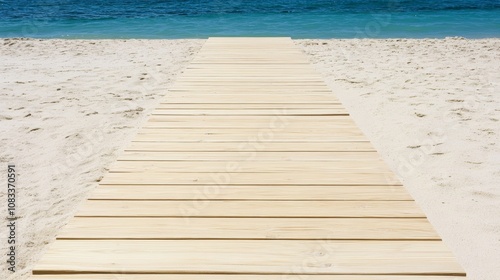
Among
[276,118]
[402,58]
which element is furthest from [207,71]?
[402,58]

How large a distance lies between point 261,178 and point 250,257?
0.78 m

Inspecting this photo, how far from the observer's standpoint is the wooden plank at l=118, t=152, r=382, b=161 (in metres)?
2.75

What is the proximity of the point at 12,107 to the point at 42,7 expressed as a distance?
17.8 meters

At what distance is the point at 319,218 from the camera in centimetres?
205

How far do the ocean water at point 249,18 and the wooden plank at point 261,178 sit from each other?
11.9m

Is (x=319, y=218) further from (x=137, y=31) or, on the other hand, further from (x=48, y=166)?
(x=137, y=31)

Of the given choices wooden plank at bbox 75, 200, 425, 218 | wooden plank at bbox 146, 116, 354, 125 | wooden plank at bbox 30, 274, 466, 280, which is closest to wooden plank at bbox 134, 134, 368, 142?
wooden plank at bbox 146, 116, 354, 125

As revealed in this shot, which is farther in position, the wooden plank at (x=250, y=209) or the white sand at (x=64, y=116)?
the white sand at (x=64, y=116)

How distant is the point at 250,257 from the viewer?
1763 mm

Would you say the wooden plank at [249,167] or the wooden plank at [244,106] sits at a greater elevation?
the wooden plank at [249,167]

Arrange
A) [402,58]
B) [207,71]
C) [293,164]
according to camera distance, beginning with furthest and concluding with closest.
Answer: [402,58], [207,71], [293,164]

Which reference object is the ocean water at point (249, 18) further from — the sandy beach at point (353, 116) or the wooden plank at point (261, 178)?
the wooden plank at point (261, 178)

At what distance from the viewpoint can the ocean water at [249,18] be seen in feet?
48.3

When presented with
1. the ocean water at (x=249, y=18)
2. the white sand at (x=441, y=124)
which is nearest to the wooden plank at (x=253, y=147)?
the white sand at (x=441, y=124)
